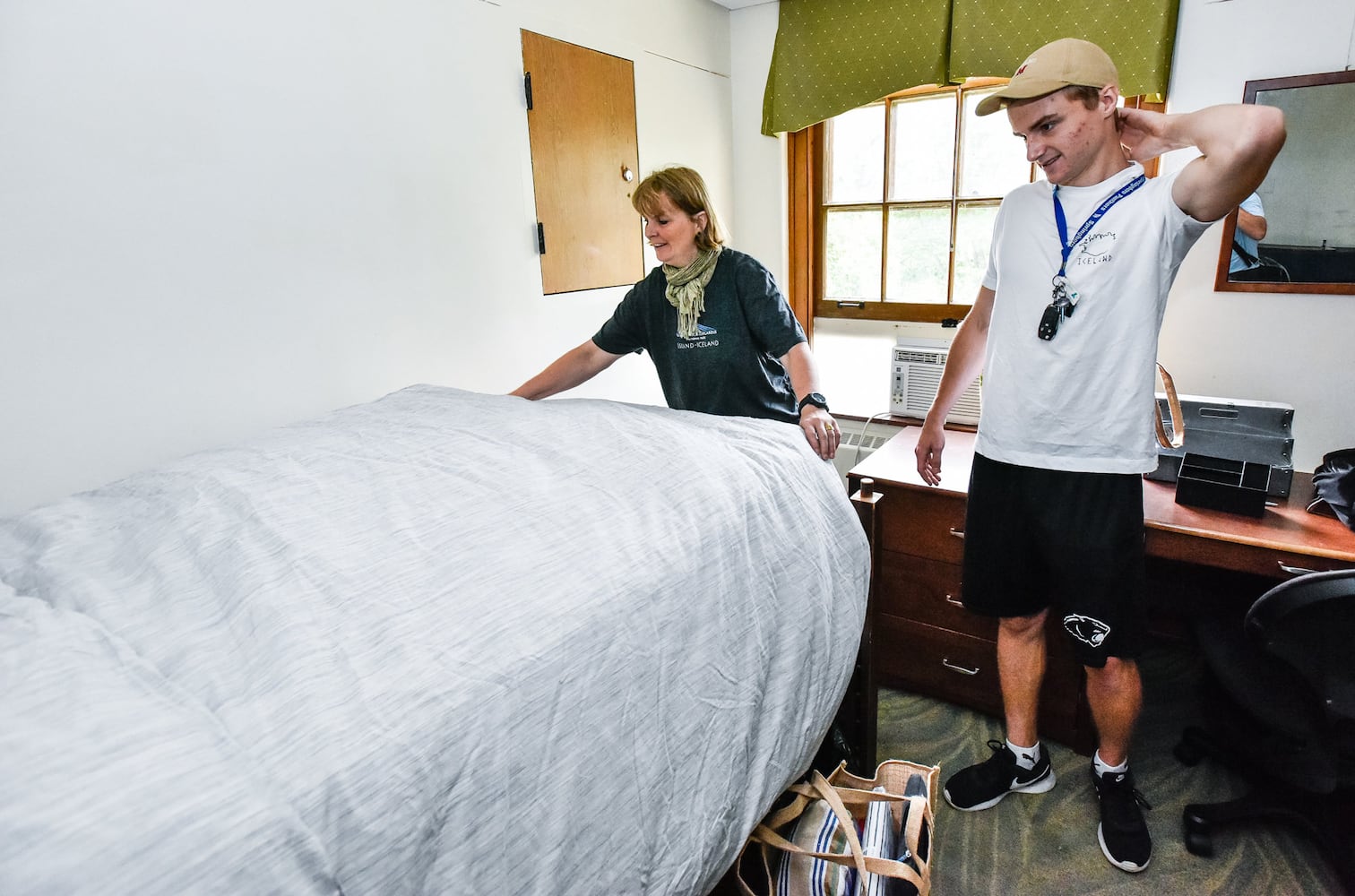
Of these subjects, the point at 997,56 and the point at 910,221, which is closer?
the point at 997,56

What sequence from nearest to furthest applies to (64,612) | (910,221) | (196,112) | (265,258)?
1. (64,612)
2. (196,112)
3. (265,258)
4. (910,221)

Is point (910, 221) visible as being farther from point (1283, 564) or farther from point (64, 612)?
point (64, 612)

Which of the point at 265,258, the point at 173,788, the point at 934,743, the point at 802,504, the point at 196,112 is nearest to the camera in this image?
the point at 173,788

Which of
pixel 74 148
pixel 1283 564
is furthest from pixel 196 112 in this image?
pixel 1283 564

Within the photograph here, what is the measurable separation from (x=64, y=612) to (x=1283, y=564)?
217 cm

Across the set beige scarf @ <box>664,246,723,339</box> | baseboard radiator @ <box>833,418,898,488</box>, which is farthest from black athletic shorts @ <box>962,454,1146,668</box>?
baseboard radiator @ <box>833,418,898,488</box>

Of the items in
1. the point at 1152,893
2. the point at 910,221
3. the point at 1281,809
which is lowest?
the point at 1152,893

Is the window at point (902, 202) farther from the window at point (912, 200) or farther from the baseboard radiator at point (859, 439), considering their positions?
the baseboard radiator at point (859, 439)

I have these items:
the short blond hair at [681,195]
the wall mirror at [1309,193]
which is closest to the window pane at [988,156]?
the wall mirror at [1309,193]

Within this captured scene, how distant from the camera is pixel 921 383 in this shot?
264 centimetres

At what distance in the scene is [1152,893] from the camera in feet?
5.14

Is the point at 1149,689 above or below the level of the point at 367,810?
below

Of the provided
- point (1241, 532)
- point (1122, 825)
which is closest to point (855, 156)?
point (1241, 532)

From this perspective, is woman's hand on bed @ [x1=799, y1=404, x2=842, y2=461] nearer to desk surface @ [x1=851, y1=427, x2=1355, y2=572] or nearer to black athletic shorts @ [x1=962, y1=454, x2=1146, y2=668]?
black athletic shorts @ [x1=962, y1=454, x2=1146, y2=668]
